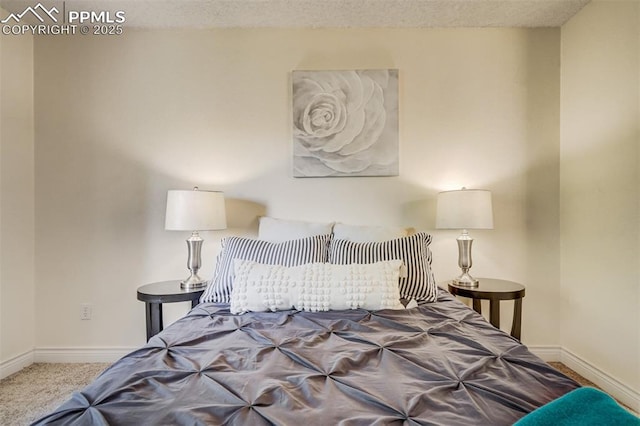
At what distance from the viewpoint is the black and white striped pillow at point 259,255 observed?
175 centimetres

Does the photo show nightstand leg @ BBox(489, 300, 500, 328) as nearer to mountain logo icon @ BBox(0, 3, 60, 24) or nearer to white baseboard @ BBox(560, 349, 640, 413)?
white baseboard @ BBox(560, 349, 640, 413)

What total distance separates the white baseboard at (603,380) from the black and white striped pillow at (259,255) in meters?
1.92

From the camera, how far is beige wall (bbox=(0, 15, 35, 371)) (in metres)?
2.18

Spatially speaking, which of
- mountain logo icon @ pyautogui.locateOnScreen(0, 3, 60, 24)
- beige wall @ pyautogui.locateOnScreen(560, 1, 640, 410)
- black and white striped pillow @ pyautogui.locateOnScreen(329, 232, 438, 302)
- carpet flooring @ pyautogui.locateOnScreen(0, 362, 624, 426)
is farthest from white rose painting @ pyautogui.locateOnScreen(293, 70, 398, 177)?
carpet flooring @ pyautogui.locateOnScreen(0, 362, 624, 426)

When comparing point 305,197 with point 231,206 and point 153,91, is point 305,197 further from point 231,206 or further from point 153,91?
point 153,91

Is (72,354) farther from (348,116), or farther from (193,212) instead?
(348,116)

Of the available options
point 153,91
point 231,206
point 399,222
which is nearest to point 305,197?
point 231,206

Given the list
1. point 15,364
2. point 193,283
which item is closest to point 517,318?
point 193,283

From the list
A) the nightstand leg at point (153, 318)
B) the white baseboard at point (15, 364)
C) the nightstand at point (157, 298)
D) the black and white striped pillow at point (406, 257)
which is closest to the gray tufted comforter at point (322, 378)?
the black and white striped pillow at point (406, 257)

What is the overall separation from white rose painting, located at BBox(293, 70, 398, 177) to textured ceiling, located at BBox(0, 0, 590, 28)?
37cm

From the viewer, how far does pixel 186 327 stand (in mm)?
1329

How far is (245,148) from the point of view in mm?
2406

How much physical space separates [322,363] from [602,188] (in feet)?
7.14

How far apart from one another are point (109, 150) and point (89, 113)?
318 mm
